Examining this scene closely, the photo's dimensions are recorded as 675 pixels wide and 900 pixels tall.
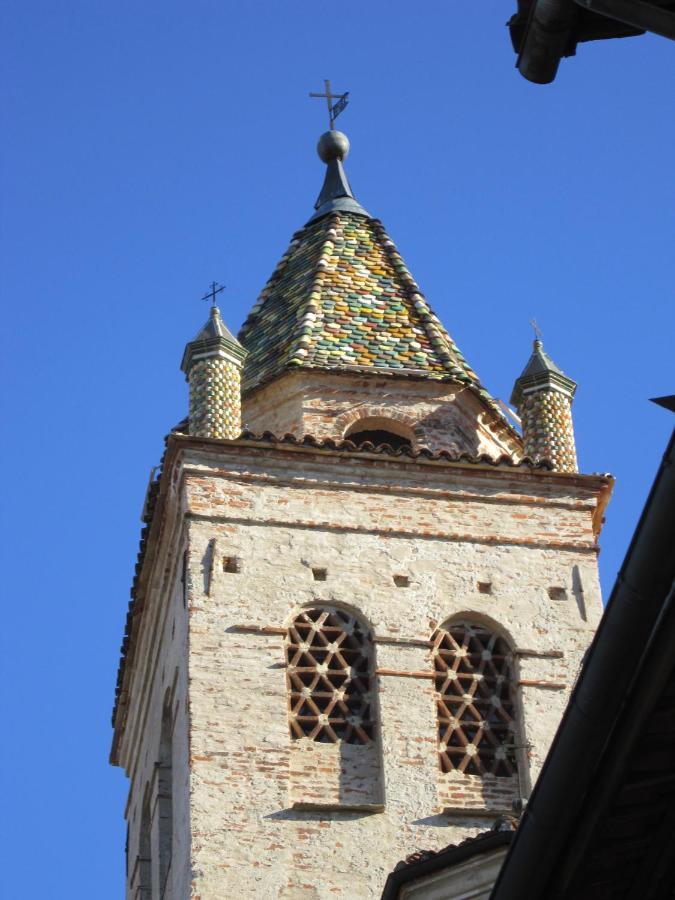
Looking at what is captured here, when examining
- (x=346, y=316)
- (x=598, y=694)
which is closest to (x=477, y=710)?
(x=346, y=316)

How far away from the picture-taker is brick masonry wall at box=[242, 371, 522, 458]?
818 inches

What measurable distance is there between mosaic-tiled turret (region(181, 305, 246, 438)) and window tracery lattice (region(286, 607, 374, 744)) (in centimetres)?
226

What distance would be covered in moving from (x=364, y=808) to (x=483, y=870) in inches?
121

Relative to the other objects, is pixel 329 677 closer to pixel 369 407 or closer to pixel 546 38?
pixel 369 407

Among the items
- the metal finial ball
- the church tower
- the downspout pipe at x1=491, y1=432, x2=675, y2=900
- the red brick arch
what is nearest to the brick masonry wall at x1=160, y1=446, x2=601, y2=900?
the church tower

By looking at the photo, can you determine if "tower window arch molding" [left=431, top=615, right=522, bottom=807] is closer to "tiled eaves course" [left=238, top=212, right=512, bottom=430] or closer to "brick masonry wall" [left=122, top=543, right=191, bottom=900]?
"brick masonry wall" [left=122, top=543, right=191, bottom=900]

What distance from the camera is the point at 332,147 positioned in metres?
25.5

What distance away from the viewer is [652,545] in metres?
7.47

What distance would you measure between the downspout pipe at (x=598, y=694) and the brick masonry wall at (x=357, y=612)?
353 inches

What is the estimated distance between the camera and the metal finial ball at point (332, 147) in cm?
2548

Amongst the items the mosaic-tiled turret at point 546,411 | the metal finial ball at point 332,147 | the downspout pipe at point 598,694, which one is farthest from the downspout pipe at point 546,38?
the metal finial ball at point 332,147

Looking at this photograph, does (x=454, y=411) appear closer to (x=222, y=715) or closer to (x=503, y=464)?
(x=503, y=464)

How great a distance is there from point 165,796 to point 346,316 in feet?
18.6

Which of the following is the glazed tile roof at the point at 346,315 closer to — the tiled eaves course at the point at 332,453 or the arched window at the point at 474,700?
the tiled eaves course at the point at 332,453
